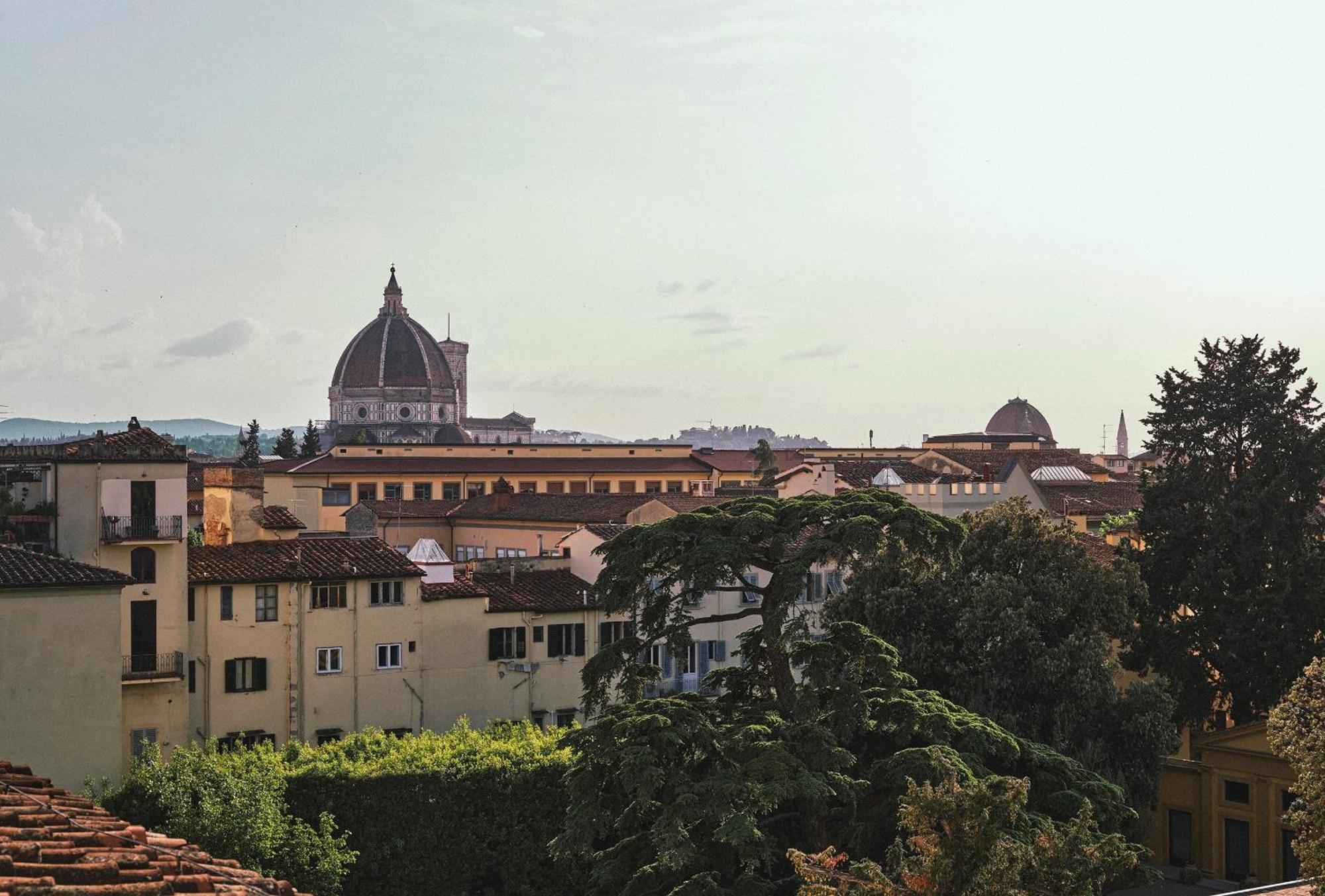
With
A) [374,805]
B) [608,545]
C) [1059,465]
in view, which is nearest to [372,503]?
[1059,465]

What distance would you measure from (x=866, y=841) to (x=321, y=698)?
720 inches

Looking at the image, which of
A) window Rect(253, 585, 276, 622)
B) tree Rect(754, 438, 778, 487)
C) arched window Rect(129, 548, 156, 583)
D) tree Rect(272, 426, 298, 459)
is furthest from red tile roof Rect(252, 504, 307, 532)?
tree Rect(272, 426, 298, 459)

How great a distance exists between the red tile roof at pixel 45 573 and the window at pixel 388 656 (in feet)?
27.4

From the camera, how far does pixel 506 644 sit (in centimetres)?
3919

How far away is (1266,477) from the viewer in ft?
123

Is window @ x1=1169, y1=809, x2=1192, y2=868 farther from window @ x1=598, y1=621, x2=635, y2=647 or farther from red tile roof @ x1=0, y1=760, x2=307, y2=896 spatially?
red tile roof @ x1=0, y1=760, x2=307, y2=896

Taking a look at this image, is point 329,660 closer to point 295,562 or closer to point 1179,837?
point 295,562

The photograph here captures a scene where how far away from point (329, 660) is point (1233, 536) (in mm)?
22492

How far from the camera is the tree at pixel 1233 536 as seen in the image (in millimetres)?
35469

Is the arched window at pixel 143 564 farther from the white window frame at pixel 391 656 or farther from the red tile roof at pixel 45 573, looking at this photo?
the white window frame at pixel 391 656

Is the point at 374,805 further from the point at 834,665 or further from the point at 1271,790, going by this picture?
the point at 1271,790

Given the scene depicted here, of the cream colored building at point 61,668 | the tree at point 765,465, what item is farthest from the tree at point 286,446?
the cream colored building at point 61,668

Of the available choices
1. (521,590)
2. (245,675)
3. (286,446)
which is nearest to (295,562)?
A: (245,675)

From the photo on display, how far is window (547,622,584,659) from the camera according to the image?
40.0m
